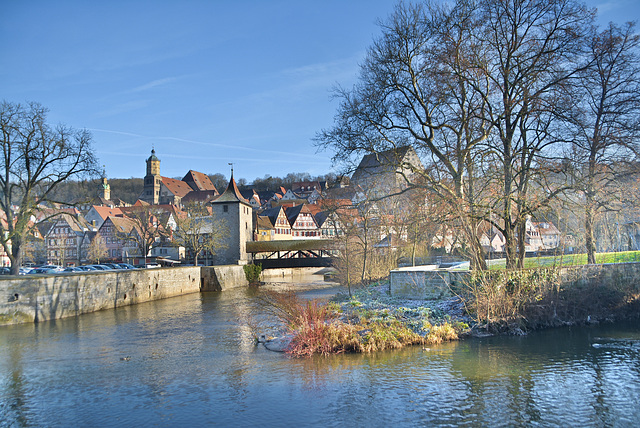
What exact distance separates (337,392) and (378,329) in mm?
3891

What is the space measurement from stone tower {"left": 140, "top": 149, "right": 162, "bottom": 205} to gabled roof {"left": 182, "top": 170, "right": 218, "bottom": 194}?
28.6ft

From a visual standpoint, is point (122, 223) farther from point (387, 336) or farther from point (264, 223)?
point (387, 336)

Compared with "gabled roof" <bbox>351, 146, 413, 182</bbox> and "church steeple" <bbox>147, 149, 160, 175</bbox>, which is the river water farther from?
"church steeple" <bbox>147, 149, 160, 175</bbox>

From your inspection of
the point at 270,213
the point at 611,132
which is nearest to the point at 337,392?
the point at 611,132

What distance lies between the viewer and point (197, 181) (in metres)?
126

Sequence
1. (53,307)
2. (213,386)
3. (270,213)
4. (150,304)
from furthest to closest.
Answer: (270,213)
(150,304)
(53,307)
(213,386)

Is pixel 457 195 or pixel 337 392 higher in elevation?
pixel 457 195

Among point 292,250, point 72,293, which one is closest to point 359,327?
point 72,293

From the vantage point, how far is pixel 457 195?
16297mm

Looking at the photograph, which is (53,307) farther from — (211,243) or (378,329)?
(211,243)

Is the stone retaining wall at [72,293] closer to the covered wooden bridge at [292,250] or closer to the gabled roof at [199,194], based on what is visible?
the covered wooden bridge at [292,250]

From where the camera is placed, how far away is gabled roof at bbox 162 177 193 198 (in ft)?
379

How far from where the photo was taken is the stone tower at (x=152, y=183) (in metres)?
116

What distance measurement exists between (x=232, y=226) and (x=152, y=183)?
254 feet
